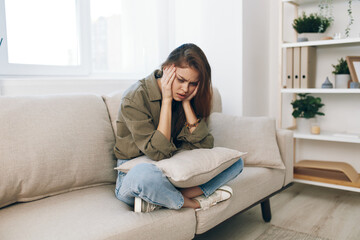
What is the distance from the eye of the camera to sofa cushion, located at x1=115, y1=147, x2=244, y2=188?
126 centimetres

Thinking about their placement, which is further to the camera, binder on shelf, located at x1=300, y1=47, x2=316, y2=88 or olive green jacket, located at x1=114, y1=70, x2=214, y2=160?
binder on shelf, located at x1=300, y1=47, x2=316, y2=88

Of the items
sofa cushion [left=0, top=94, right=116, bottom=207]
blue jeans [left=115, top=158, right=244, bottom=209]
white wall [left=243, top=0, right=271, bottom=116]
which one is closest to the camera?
blue jeans [left=115, top=158, right=244, bottom=209]

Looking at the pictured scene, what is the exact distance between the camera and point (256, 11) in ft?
8.66

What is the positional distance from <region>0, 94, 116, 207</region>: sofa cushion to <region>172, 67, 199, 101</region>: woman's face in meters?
0.40

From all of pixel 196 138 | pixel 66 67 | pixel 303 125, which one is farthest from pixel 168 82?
pixel 303 125

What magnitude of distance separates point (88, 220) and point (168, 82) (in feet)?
2.16

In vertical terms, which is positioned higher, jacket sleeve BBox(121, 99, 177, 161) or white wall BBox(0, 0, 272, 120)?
white wall BBox(0, 0, 272, 120)

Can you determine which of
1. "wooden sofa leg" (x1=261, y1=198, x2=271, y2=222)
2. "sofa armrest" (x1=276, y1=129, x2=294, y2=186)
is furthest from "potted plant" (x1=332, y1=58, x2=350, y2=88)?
"wooden sofa leg" (x1=261, y1=198, x2=271, y2=222)

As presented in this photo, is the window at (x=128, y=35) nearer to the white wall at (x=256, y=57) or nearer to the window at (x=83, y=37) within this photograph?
the window at (x=83, y=37)

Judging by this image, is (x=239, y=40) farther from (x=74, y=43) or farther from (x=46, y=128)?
(x=46, y=128)

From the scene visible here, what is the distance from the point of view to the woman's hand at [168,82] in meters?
1.49

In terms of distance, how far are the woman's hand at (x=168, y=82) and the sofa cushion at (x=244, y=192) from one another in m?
0.49

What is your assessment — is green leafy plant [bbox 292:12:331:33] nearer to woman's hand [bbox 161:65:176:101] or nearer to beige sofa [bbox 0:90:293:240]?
beige sofa [bbox 0:90:293:240]

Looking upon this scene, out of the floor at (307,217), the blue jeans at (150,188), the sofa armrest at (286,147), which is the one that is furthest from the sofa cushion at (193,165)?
the sofa armrest at (286,147)
